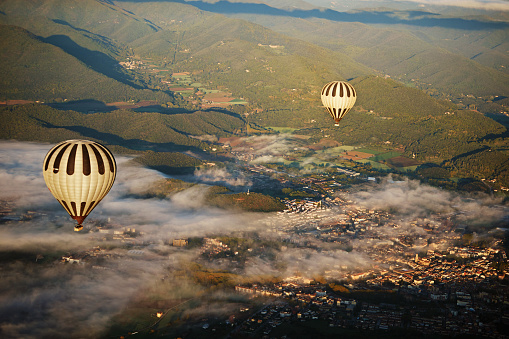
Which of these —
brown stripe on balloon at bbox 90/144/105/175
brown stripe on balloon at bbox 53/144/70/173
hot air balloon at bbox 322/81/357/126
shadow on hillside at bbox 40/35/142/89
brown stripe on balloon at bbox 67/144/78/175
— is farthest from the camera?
shadow on hillside at bbox 40/35/142/89

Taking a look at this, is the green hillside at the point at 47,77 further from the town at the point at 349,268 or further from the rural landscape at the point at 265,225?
the town at the point at 349,268

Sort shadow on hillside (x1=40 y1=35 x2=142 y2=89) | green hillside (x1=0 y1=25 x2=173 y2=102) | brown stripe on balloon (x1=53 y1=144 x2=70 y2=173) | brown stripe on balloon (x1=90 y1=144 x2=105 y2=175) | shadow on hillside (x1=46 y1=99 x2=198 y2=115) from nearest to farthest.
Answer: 1. brown stripe on balloon (x1=53 y1=144 x2=70 y2=173)
2. brown stripe on balloon (x1=90 y1=144 x2=105 y2=175)
3. shadow on hillside (x1=46 y1=99 x2=198 y2=115)
4. green hillside (x1=0 y1=25 x2=173 y2=102)
5. shadow on hillside (x1=40 y1=35 x2=142 y2=89)

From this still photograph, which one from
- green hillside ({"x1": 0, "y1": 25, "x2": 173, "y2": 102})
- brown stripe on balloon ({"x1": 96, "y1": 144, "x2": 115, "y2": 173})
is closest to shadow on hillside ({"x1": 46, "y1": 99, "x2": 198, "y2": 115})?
green hillside ({"x1": 0, "y1": 25, "x2": 173, "y2": 102})

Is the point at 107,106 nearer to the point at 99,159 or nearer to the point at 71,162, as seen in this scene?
the point at 99,159

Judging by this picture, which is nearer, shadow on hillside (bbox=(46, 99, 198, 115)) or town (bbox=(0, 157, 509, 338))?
town (bbox=(0, 157, 509, 338))

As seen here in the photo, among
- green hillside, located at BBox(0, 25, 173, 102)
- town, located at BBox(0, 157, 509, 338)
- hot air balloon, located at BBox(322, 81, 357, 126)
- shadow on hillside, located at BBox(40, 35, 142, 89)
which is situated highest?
shadow on hillside, located at BBox(40, 35, 142, 89)

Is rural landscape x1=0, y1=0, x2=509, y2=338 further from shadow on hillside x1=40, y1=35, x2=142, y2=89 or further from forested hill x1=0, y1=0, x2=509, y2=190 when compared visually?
shadow on hillside x1=40, y1=35, x2=142, y2=89

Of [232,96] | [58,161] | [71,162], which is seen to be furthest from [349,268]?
[232,96]
